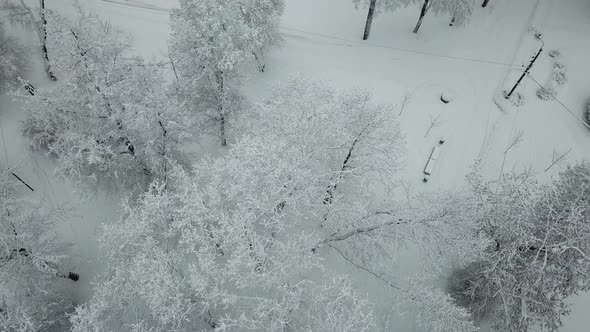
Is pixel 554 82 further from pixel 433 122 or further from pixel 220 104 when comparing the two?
pixel 220 104

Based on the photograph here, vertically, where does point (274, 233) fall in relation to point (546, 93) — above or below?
below

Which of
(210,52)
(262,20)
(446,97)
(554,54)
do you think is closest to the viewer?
(210,52)

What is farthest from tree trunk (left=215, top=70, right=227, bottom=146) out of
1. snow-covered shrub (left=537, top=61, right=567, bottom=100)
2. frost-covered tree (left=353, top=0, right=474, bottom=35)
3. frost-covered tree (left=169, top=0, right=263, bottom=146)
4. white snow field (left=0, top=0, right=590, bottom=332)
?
snow-covered shrub (left=537, top=61, right=567, bottom=100)

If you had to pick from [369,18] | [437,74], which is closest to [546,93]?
[437,74]

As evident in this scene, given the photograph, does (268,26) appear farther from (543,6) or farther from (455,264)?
(543,6)

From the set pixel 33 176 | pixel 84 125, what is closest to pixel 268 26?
pixel 84 125

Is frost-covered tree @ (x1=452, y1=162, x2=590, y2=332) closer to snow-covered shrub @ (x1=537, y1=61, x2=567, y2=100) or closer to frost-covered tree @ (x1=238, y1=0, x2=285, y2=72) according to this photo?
snow-covered shrub @ (x1=537, y1=61, x2=567, y2=100)
